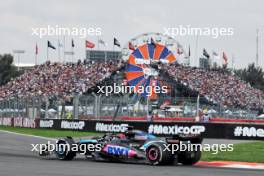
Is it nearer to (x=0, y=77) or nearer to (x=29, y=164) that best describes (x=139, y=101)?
(x=29, y=164)

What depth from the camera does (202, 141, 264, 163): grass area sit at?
54.7 ft

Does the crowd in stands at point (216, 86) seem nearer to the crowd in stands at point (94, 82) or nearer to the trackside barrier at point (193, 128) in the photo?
the crowd in stands at point (94, 82)

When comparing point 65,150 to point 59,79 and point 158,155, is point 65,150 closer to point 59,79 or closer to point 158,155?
point 158,155

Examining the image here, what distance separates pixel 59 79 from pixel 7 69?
3870cm

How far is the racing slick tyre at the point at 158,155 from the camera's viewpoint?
529 inches

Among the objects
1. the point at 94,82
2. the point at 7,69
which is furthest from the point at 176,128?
the point at 7,69

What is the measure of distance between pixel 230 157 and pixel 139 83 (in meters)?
3.53

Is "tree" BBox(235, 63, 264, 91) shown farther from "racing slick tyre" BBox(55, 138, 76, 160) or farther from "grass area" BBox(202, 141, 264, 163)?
"racing slick tyre" BBox(55, 138, 76, 160)

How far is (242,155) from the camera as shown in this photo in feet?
58.1

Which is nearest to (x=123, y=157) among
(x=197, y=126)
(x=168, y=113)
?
(x=197, y=126)

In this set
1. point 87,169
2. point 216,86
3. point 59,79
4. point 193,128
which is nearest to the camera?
point 87,169

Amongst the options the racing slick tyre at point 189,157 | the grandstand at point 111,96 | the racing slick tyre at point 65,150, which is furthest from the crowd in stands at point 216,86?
the racing slick tyre at point 65,150

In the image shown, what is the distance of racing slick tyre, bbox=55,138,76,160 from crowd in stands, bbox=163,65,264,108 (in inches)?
1119

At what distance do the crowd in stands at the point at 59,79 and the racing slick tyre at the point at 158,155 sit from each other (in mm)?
30607
